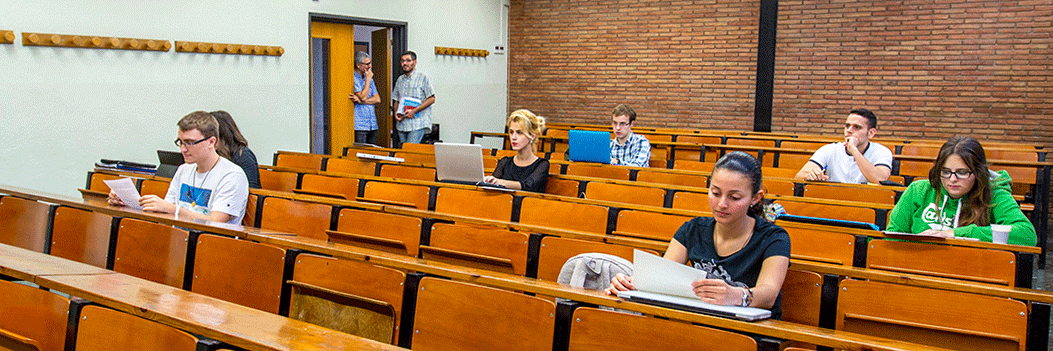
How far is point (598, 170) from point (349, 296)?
3.36 meters

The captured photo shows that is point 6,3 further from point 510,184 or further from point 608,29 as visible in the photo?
point 608,29

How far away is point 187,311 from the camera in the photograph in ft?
6.34

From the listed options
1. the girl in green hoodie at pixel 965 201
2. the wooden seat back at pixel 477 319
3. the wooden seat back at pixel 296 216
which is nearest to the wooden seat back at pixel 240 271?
the wooden seat back at pixel 477 319

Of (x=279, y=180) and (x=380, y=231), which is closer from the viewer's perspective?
(x=380, y=231)

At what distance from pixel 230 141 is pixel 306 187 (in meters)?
0.60

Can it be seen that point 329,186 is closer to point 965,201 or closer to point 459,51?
point 965,201

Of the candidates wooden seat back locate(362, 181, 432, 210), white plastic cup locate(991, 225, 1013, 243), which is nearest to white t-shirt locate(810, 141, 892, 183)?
white plastic cup locate(991, 225, 1013, 243)

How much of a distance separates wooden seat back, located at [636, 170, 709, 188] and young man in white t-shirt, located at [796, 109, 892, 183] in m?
0.62

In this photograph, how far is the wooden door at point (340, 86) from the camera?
9.02 metres

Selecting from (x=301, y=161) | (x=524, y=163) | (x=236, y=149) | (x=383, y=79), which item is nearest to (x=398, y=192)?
(x=524, y=163)

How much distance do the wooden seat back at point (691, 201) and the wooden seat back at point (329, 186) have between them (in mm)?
1857

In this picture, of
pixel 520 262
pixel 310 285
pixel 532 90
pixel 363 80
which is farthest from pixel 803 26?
pixel 310 285

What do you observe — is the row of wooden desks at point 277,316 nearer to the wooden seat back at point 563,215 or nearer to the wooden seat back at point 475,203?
the wooden seat back at point 563,215

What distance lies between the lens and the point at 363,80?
9094mm
